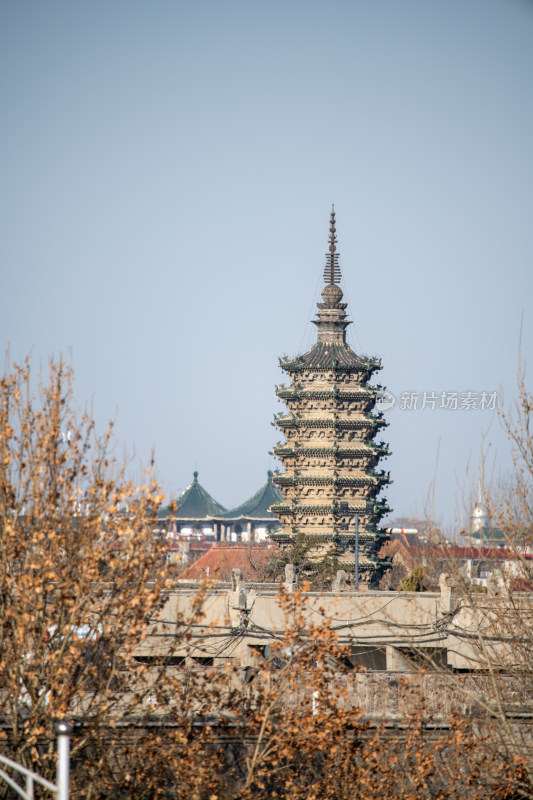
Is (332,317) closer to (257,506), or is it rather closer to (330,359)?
(330,359)

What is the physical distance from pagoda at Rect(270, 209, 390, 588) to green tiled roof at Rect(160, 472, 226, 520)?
79569 millimetres

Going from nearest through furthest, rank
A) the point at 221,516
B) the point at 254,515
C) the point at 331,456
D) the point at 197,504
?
the point at 331,456
the point at 254,515
the point at 221,516
the point at 197,504

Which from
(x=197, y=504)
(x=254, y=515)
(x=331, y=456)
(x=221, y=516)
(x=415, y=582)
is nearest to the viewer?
(x=415, y=582)

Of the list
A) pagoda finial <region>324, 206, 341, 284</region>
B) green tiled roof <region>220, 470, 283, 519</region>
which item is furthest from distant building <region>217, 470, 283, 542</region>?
pagoda finial <region>324, 206, 341, 284</region>

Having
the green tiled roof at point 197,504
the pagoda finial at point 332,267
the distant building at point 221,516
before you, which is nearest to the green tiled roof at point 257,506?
the distant building at point 221,516

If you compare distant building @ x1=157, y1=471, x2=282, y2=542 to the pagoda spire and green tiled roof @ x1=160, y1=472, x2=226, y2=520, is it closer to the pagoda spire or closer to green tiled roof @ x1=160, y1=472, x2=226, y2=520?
green tiled roof @ x1=160, y1=472, x2=226, y2=520

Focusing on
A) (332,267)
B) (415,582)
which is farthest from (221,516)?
(415,582)

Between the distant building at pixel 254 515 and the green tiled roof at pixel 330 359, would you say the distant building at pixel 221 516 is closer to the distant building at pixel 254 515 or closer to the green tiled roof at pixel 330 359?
the distant building at pixel 254 515

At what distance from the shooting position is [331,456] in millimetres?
65000

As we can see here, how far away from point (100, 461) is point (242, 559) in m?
68.5

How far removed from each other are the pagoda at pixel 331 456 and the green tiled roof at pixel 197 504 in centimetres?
7957

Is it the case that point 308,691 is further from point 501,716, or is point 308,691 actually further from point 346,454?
point 346,454

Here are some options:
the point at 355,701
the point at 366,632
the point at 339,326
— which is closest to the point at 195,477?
the point at 339,326

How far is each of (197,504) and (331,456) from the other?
283ft
